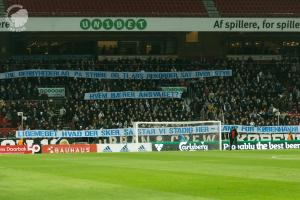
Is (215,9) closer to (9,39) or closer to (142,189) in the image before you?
(9,39)

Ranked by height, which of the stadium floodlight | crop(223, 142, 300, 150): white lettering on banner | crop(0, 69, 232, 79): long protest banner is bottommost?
crop(223, 142, 300, 150): white lettering on banner

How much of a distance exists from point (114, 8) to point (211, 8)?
7641 mm

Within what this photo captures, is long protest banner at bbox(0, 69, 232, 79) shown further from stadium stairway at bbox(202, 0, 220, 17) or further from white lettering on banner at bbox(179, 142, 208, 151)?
white lettering on banner at bbox(179, 142, 208, 151)

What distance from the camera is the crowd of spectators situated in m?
50.2

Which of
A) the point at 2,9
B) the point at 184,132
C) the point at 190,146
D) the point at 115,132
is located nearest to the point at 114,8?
the point at 2,9

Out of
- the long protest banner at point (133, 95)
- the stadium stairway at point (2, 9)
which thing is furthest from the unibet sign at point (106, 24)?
the stadium stairway at point (2, 9)

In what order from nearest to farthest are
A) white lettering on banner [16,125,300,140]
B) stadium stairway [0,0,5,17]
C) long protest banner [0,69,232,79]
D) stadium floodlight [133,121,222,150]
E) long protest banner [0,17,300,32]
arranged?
white lettering on banner [16,125,300,140] → stadium floodlight [133,121,222,150] → stadium stairway [0,0,5,17] → long protest banner [0,17,300,32] → long protest banner [0,69,232,79]

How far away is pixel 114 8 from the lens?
5622 cm

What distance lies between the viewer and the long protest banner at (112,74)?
53.6 m

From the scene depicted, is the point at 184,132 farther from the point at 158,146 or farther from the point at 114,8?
the point at 114,8

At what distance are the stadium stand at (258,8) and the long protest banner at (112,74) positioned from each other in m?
4.66

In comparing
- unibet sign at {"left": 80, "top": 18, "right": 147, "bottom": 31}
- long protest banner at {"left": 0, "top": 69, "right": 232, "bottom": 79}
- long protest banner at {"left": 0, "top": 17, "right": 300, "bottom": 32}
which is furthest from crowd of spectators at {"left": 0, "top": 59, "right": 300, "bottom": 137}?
unibet sign at {"left": 80, "top": 18, "right": 147, "bottom": 31}

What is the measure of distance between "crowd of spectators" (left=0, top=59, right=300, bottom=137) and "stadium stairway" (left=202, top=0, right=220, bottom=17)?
4.40 meters

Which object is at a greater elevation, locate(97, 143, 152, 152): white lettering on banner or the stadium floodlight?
the stadium floodlight
